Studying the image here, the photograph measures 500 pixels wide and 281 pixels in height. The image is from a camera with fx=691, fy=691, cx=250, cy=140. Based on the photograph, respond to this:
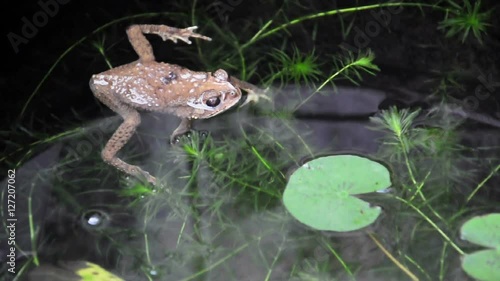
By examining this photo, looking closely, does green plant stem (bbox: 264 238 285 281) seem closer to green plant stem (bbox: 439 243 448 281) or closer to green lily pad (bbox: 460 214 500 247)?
green plant stem (bbox: 439 243 448 281)

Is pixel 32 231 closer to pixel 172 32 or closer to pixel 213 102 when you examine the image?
pixel 213 102

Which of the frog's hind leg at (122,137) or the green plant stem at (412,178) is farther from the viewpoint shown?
the frog's hind leg at (122,137)

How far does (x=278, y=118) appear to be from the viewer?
3.24 meters

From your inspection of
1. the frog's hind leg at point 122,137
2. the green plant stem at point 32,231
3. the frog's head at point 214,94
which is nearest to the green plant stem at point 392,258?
the frog's head at point 214,94

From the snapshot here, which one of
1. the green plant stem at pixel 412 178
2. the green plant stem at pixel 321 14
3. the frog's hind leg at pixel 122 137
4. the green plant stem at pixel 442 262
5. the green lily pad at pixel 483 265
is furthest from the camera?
the green plant stem at pixel 321 14

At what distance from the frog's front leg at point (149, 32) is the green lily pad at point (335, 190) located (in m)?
0.90

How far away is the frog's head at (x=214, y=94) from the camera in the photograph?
117 inches

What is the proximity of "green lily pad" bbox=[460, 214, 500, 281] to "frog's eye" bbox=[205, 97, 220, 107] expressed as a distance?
1159 mm

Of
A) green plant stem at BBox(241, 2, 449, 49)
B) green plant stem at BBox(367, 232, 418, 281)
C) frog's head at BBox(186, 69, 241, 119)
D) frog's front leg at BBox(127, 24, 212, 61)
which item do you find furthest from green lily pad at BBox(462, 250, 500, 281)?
frog's front leg at BBox(127, 24, 212, 61)

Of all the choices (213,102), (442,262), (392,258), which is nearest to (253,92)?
(213,102)

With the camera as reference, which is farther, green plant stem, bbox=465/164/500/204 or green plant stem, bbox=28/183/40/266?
green plant stem, bbox=465/164/500/204

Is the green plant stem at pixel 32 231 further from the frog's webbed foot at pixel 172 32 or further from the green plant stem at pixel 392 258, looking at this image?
the green plant stem at pixel 392 258

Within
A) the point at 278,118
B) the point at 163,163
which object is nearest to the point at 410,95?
the point at 278,118

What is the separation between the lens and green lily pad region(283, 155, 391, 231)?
2.83 m
